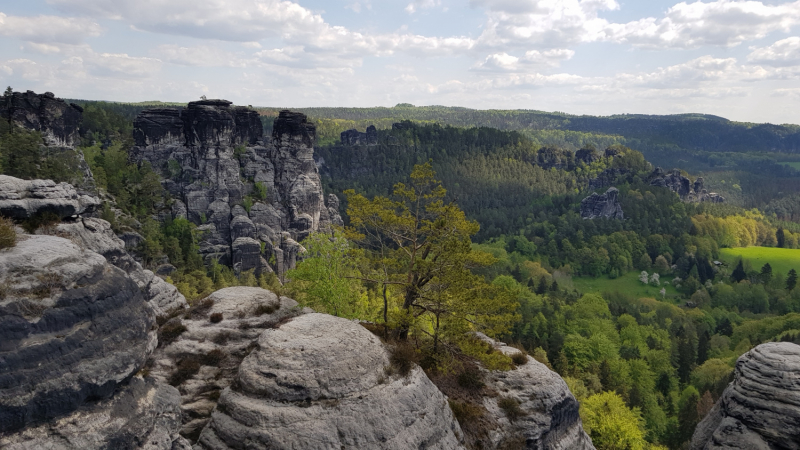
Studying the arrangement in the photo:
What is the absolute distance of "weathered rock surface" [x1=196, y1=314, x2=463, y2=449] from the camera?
57.6ft

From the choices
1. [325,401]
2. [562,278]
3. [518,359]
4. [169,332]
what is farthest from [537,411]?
[562,278]

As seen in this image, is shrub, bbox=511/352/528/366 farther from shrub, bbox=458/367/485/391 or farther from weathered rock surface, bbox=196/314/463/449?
weathered rock surface, bbox=196/314/463/449

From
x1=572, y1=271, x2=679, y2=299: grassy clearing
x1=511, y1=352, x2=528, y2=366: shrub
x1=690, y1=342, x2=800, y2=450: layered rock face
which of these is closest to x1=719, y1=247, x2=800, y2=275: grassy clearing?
x1=572, y1=271, x2=679, y2=299: grassy clearing

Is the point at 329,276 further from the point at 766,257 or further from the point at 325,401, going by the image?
the point at 766,257

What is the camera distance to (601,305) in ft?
300

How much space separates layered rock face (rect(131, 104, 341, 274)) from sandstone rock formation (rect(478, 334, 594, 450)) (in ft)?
195

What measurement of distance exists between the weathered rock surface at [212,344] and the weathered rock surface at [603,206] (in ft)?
550

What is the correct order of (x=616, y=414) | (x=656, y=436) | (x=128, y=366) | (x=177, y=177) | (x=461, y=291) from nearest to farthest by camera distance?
(x=128, y=366)
(x=461, y=291)
(x=616, y=414)
(x=656, y=436)
(x=177, y=177)

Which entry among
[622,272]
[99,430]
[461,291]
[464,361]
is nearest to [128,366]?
[99,430]

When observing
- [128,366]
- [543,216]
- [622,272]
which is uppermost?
[128,366]

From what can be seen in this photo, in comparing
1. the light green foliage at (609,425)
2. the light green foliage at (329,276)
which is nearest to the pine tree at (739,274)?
the light green foliage at (609,425)

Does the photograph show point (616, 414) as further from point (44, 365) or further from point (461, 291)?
point (44, 365)

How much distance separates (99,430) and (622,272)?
5941 inches

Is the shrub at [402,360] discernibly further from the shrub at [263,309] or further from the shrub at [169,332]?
the shrub at [169,332]
